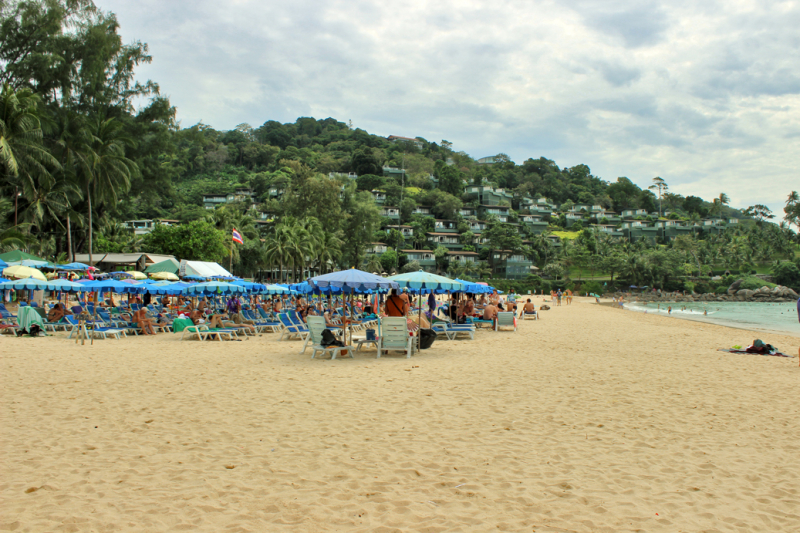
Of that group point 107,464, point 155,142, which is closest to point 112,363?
point 107,464

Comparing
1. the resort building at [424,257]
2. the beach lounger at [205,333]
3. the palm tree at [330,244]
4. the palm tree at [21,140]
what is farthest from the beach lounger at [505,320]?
the resort building at [424,257]

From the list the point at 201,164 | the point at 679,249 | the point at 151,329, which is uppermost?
the point at 201,164

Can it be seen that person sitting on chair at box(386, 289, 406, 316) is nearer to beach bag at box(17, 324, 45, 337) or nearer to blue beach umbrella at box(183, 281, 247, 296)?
blue beach umbrella at box(183, 281, 247, 296)

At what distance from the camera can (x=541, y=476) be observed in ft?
13.2

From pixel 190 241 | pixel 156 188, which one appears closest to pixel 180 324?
pixel 190 241

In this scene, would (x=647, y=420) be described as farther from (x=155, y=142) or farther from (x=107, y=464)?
(x=155, y=142)

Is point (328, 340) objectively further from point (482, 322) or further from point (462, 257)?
point (462, 257)

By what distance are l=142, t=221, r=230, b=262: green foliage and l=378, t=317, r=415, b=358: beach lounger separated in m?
31.5

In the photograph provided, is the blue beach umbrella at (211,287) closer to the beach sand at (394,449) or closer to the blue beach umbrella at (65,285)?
the blue beach umbrella at (65,285)

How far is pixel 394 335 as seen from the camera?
10.5m

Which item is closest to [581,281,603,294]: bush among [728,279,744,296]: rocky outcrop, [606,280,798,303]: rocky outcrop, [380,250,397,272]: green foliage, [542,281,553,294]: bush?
[606,280,798,303]: rocky outcrop

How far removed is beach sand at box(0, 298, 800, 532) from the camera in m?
3.34

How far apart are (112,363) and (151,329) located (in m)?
6.18

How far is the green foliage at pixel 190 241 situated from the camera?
3822 centimetres
